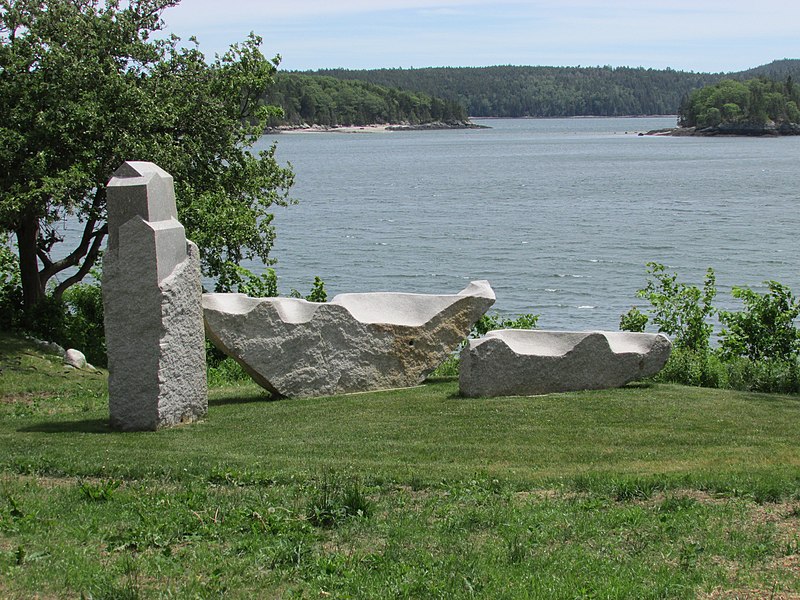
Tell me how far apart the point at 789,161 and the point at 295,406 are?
107934 mm

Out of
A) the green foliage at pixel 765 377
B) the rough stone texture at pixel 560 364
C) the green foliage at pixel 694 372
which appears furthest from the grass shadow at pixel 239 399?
the green foliage at pixel 765 377

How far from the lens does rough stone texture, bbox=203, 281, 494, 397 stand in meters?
14.0

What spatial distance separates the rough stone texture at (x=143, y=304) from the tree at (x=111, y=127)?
6.62m

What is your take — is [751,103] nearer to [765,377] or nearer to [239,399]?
[765,377]

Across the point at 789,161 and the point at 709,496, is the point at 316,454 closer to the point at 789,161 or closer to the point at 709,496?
the point at 709,496

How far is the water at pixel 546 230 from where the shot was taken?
117 ft

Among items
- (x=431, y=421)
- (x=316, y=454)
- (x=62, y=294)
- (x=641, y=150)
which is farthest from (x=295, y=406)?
(x=641, y=150)

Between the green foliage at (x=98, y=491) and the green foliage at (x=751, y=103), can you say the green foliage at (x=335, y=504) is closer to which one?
the green foliage at (x=98, y=491)

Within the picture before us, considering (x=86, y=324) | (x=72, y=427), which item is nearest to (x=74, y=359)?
(x=86, y=324)

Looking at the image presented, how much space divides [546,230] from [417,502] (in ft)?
148

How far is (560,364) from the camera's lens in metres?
14.2

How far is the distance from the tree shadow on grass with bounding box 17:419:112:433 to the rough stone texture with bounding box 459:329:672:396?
4909mm

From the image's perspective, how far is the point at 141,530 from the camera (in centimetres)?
743

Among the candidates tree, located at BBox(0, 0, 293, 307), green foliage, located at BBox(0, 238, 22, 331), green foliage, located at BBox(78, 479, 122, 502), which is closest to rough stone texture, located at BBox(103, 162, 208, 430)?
green foliage, located at BBox(78, 479, 122, 502)
